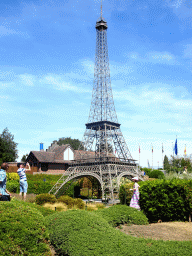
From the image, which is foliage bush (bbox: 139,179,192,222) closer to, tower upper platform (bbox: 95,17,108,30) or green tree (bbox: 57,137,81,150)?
tower upper platform (bbox: 95,17,108,30)

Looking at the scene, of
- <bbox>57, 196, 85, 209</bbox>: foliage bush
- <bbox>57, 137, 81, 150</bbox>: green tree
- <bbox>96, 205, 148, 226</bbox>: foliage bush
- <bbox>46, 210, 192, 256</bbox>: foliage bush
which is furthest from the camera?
<bbox>57, 137, 81, 150</bbox>: green tree

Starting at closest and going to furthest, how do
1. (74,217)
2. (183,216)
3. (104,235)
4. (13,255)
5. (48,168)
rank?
(13,255) → (104,235) → (74,217) → (183,216) → (48,168)

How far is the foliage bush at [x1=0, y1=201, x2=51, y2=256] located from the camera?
20.2 ft

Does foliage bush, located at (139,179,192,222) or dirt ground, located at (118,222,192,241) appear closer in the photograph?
dirt ground, located at (118,222,192,241)

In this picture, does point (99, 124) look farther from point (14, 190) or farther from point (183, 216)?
point (183, 216)

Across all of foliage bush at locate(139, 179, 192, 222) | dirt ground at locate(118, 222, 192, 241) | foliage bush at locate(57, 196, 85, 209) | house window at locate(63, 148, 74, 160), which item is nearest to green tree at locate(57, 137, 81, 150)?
house window at locate(63, 148, 74, 160)

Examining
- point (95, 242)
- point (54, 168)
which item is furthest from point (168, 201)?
point (54, 168)

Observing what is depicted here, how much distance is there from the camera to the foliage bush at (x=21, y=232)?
6.17 meters

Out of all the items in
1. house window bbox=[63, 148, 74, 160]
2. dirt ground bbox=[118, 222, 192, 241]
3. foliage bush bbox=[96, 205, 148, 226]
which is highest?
house window bbox=[63, 148, 74, 160]

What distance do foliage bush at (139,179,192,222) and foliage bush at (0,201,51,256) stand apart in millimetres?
8026

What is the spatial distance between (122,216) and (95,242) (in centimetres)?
439

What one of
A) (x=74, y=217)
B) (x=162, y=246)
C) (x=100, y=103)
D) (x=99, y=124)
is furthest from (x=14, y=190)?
(x=162, y=246)

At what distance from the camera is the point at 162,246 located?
679cm

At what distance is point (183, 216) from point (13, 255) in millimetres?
9637
